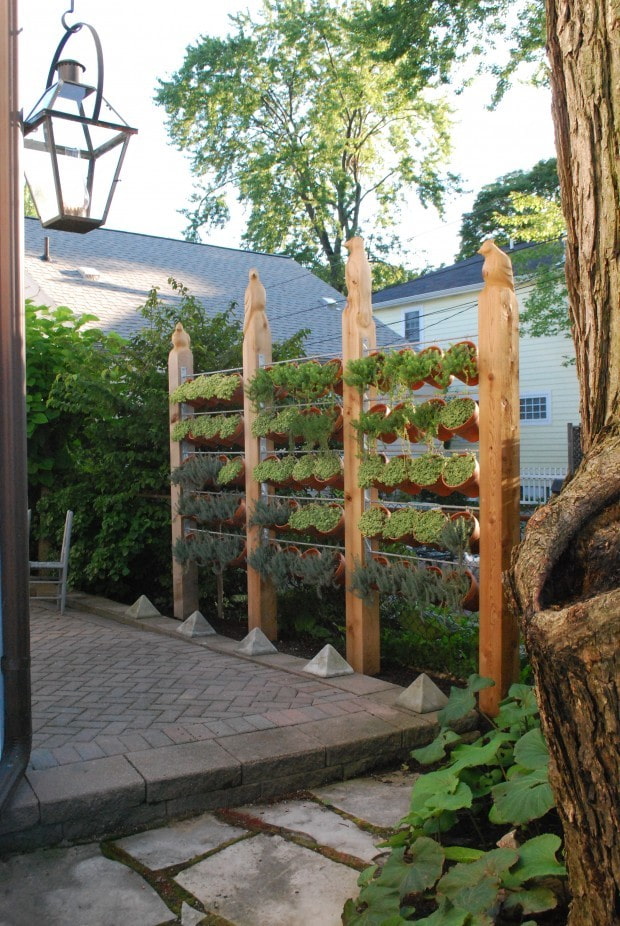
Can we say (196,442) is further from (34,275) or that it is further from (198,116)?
(198,116)

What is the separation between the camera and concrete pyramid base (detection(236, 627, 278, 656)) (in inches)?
224

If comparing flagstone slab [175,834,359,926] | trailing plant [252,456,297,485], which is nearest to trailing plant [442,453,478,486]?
trailing plant [252,456,297,485]

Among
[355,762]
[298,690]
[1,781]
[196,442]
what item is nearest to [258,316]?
[196,442]

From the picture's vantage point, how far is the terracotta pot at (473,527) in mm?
4500

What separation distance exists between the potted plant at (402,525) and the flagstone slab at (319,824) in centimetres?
175

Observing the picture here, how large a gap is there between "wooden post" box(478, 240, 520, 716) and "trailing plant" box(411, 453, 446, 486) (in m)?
0.36

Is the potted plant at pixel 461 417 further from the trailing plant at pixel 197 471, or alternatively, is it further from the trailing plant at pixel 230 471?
the trailing plant at pixel 197 471

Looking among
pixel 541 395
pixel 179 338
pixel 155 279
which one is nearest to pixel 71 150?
pixel 179 338

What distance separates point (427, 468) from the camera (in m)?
4.77

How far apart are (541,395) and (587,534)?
812 inches

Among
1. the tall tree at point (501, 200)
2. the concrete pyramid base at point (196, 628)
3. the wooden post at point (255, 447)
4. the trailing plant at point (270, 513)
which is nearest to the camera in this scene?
the trailing plant at point (270, 513)

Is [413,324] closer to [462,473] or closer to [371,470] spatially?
[371,470]

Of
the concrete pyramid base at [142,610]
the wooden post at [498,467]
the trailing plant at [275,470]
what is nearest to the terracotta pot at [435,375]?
the wooden post at [498,467]

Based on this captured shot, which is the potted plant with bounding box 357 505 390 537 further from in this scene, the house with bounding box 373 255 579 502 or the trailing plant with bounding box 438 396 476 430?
the house with bounding box 373 255 579 502
